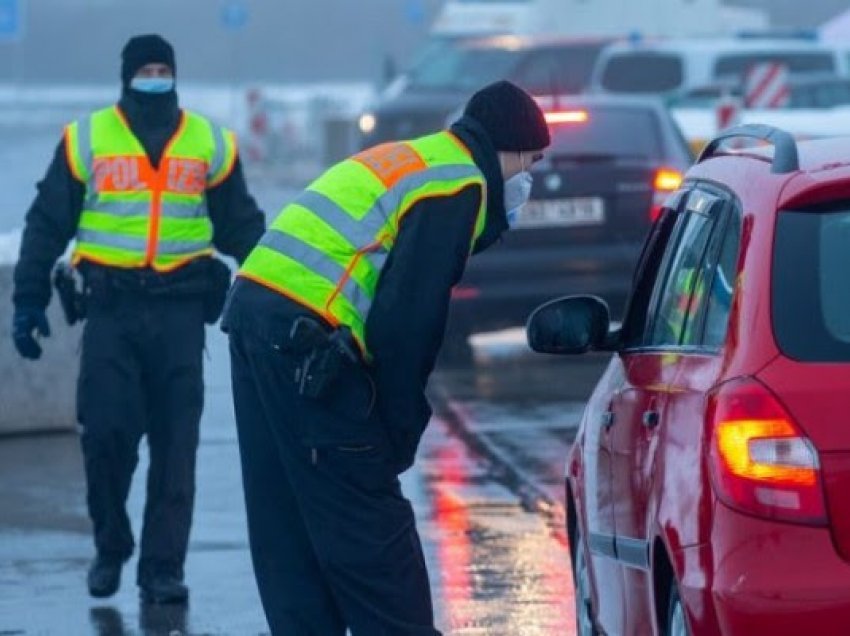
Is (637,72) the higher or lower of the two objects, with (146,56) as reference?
lower

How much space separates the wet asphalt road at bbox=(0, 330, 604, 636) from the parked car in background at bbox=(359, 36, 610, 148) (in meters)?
13.8

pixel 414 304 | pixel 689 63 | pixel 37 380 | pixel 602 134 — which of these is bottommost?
pixel 689 63

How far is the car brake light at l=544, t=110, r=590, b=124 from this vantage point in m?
15.1

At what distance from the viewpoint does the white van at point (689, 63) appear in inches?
1128

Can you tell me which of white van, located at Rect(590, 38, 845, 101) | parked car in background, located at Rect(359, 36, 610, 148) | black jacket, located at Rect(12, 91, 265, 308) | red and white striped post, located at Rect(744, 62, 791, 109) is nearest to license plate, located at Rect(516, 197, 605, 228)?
black jacket, located at Rect(12, 91, 265, 308)

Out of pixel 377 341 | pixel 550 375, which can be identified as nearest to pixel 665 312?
pixel 377 341

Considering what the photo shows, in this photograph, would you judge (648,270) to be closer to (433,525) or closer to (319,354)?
(319,354)

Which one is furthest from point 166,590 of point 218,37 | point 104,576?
point 218,37

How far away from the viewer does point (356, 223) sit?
5.84 meters

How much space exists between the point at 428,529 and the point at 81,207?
1.94 m

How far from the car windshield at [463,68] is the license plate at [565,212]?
13916 millimetres

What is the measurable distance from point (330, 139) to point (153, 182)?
109 ft

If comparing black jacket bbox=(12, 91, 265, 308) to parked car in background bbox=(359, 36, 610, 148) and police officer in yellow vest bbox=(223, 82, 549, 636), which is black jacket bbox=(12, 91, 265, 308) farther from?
parked car in background bbox=(359, 36, 610, 148)

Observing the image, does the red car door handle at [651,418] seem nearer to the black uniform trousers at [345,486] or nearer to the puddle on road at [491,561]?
the black uniform trousers at [345,486]
